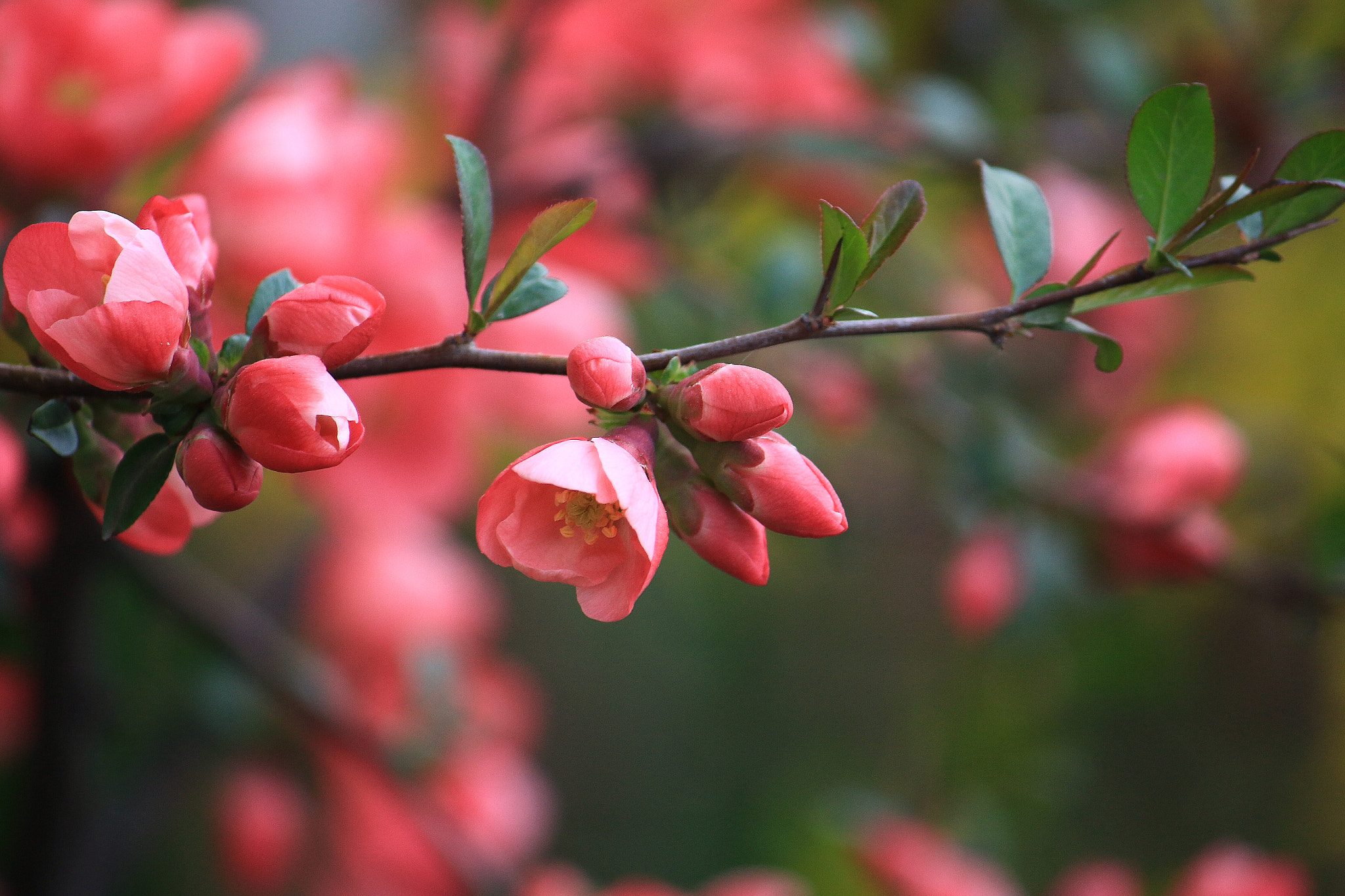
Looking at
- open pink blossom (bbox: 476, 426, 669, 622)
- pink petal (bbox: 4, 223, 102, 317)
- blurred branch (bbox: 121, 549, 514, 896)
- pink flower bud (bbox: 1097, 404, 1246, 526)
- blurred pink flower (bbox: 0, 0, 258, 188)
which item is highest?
pink petal (bbox: 4, 223, 102, 317)

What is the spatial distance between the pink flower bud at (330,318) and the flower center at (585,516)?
5 cm

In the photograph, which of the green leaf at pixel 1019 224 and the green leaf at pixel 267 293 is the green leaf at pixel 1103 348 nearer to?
the green leaf at pixel 1019 224

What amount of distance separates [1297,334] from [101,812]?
2.92 ft

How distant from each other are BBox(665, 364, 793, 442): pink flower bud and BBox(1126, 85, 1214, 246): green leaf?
3.4 inches

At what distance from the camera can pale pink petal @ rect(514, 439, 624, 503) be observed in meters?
0.15

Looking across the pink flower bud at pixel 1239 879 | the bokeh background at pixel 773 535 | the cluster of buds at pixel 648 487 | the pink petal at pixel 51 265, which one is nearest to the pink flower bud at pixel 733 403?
the cluster of buds at pixel 648 487

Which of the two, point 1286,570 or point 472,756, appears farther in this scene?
point 472,756

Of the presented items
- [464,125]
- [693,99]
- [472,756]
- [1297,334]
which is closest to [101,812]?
[472,756]

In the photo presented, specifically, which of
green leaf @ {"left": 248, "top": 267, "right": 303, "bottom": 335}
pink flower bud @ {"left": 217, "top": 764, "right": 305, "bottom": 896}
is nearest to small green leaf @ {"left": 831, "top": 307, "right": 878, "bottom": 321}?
green leaf @ {"left": 248, "top": 267, "right": 303, "bottom": 335}

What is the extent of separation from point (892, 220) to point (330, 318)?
10cm

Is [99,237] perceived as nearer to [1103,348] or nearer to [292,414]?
[292,414]

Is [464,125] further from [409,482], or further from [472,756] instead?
[472,756]

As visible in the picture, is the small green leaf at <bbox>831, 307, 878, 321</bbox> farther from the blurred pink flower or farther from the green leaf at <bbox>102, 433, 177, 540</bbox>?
the blurred pink flower

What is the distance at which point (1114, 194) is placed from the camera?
684 millimetres
